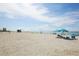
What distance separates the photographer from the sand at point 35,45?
1.58 meters

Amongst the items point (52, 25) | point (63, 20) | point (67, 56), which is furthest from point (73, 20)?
point (67, 56)

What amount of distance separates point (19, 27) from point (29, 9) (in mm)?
218

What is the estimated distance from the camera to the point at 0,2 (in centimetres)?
157

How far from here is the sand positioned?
1575mm

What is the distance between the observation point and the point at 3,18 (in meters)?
1.59

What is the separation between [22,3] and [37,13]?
188 millimetres

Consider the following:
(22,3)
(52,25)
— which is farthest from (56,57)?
(22,3)

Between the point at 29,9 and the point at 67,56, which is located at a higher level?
the point at 29,9

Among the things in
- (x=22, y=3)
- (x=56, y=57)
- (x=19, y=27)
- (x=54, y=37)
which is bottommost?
(x=56, y=57)

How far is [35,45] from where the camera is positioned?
1.60 m

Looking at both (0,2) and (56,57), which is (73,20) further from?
(0,2)

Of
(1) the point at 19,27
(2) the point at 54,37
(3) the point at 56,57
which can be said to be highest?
(1) the point at 19,27

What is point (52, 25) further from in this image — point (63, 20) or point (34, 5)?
point (34, 5)

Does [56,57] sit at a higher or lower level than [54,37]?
lower
